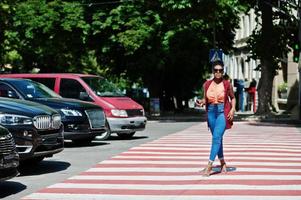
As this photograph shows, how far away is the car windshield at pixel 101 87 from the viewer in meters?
19.0

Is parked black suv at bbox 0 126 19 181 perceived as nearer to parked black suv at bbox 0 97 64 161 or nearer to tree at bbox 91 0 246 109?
parked black suv at bbox 0 97 64 161

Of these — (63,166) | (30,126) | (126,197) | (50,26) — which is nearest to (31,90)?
(63,166)

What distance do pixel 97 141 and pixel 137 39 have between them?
13635mm

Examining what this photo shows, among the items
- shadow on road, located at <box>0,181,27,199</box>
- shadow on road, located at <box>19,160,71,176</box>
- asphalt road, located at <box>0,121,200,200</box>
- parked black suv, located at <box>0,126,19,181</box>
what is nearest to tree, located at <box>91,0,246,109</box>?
asphalt road, located at <box>0,121,200,200</box>

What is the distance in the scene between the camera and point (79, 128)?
15875 mm

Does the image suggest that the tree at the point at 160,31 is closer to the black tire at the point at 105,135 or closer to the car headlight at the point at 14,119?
the black tire at the point at 105,135

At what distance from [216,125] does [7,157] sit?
363 cm

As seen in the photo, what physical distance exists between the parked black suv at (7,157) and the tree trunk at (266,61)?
2510cm

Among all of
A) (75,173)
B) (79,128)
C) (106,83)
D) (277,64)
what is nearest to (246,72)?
(277,64)

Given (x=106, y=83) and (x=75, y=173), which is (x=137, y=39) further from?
(x=75, y=173)

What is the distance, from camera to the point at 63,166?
42.5ft

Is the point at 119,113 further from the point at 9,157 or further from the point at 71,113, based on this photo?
the point at 9,157

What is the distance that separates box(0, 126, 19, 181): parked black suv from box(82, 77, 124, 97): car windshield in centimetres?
971

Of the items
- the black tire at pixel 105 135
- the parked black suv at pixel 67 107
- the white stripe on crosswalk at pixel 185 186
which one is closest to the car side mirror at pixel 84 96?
the black tire at pixel 105 135
